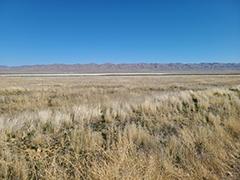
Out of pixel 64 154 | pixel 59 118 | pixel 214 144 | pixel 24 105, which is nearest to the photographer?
pixel 64 154

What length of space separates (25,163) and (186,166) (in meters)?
2.68

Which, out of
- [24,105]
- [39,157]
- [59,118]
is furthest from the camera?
[24,105]

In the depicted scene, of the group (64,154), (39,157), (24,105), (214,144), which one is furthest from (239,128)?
(24,105)

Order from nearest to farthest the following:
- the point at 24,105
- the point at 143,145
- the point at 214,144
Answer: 1. the point at 214,144
2. the point at 143,145
3. the point at 24,105

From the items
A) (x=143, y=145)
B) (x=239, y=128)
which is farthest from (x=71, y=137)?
(x=239, y=128)

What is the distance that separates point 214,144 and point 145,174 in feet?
8.20

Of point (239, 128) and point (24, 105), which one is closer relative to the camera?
point (239, 128)

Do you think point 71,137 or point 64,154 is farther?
point 71,137

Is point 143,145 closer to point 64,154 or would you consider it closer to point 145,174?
point 64,154

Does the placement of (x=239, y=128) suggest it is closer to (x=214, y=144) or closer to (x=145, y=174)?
(x=214, y=144)

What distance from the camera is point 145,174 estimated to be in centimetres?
412

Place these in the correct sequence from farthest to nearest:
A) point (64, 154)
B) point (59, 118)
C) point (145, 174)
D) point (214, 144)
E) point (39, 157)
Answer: point (59, 118)
point (214, 144)
point (64, 154)
point (39, 157)
point (145, 174)

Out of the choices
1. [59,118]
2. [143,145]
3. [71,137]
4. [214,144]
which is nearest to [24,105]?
[59,118]

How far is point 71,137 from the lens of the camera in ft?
22.7
